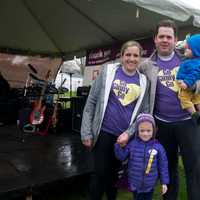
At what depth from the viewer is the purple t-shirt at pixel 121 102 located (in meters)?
2.47

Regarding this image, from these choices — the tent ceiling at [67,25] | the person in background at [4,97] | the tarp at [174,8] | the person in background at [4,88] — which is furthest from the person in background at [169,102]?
the person in background at [4,88]

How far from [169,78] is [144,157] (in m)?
0.62

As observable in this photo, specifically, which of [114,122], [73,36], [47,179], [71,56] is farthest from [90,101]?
[71,56]

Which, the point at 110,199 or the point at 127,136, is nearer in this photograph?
→ the point at 127,136

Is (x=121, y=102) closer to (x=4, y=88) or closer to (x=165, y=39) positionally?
(x=165, y=39)

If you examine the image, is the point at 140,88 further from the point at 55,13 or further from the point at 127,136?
the point at 55,13

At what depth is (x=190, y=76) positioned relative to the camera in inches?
91.5

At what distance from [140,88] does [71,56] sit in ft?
19.3

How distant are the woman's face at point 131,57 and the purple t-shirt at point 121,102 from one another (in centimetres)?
8

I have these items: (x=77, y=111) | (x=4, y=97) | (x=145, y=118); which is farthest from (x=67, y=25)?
(x=145, y=118)

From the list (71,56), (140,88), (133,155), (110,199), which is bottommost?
(110,199)

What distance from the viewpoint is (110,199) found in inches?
108

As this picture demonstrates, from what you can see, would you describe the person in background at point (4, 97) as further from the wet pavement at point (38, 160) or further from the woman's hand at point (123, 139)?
the woman's hand at point (123, 139)

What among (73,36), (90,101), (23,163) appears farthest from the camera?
(73,36)
